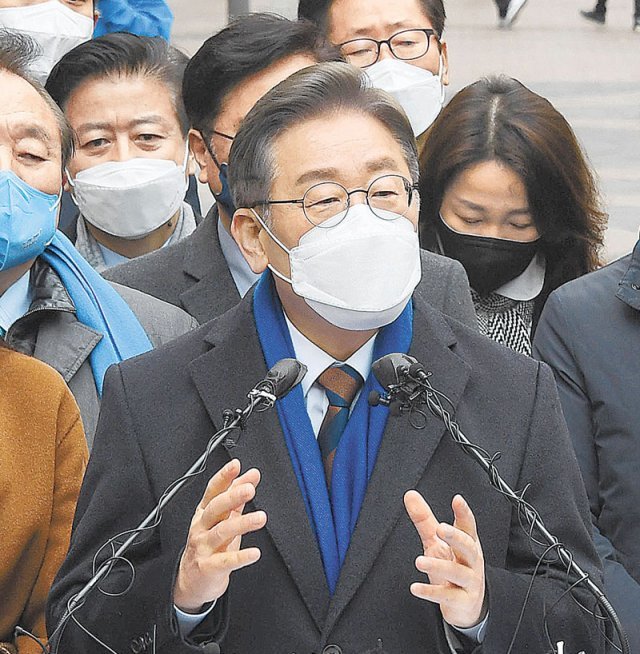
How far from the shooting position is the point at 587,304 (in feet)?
11.7

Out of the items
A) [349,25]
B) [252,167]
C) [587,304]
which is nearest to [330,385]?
[252,167]

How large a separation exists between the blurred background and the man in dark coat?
4649mm

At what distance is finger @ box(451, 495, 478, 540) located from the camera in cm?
224

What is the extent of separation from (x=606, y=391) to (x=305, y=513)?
1.20 meters

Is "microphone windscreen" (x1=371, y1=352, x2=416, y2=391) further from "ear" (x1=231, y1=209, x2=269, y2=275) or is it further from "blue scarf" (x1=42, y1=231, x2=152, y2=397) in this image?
"blue scarf" (x1=42, y1=231, x2=152, y2=397)

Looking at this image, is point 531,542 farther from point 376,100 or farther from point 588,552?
point 376,100

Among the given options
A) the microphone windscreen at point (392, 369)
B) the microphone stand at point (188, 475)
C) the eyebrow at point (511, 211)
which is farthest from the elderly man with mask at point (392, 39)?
the microphone stand at point (188, 475)

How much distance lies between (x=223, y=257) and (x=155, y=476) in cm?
132

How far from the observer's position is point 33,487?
275 cm

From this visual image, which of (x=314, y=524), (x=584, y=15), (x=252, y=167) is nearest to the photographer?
(x=314, y=524)

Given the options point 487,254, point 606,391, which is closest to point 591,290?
point 606,391

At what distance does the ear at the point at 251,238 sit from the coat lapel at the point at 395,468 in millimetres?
348

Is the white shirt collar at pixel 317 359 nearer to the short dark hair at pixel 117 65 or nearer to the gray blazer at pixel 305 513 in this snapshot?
the gray blazer at pixel 305 513

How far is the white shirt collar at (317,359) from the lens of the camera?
8.75ft
